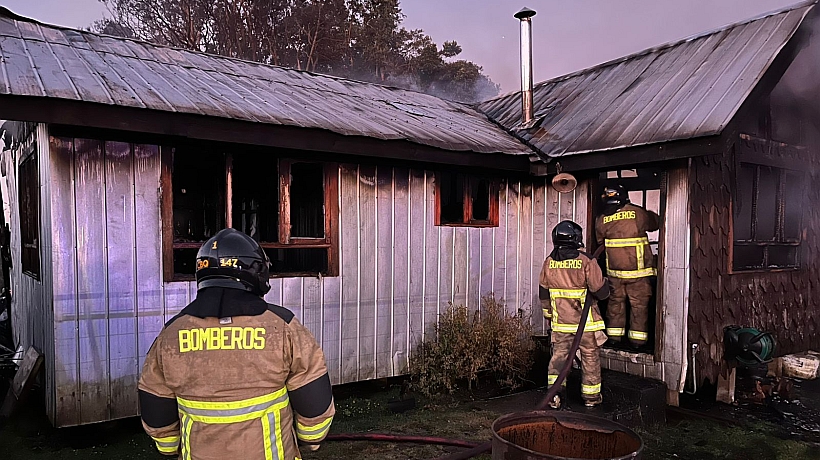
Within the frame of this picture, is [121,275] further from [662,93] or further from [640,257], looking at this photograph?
[662,93]

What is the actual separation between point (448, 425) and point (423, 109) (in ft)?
16.6

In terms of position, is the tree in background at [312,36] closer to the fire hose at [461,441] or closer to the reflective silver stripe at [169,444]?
the fire hose at [461,441]

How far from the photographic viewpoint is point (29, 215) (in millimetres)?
6820

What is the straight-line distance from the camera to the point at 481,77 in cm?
3125

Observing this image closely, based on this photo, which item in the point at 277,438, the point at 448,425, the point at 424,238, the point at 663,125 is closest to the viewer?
the point at 277,438

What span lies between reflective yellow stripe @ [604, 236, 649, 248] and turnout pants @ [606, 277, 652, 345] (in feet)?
1.45

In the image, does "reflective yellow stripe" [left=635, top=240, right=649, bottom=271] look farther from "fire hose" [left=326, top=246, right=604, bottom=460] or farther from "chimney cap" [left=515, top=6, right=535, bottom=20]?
"chimney cap" [left=515, top=6, right=535, bottom=20]

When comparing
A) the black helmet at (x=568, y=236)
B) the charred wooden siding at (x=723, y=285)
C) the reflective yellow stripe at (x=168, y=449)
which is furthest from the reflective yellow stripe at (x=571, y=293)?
the reflective yellow stripe at (x=168, y=449)

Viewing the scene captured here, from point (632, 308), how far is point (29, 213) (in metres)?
7.64

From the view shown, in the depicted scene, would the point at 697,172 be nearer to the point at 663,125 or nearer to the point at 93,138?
the point at 663,125

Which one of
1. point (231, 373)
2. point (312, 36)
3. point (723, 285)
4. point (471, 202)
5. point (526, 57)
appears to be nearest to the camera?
point (231, 373)

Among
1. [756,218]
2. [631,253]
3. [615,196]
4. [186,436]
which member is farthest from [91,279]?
[756,218]

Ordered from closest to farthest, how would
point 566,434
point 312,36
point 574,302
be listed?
point 566,434 < point 574,302 < point 312,36

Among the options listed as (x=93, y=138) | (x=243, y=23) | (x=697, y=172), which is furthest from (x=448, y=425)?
(x=243, y=23)
